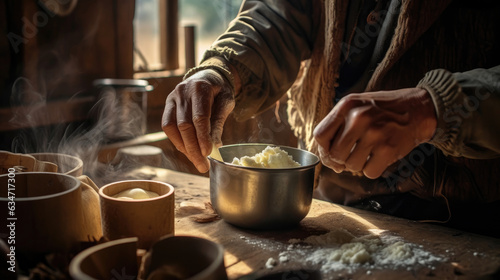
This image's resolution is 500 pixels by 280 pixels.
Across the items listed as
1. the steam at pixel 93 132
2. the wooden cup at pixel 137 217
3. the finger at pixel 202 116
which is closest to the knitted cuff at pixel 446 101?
the finger at pixel 202 116

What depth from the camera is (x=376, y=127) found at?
4.57ft

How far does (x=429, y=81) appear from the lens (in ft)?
4.82

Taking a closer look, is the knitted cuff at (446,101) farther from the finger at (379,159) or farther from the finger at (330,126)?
the finger at (330,126)

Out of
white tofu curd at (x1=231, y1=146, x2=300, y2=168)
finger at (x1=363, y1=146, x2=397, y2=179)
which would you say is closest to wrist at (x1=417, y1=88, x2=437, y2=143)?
finger at (x1=363, y1=146, x2=397, y2=179)

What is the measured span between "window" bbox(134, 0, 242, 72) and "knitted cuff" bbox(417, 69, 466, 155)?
121 inches

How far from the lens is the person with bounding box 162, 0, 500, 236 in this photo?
1.43 m

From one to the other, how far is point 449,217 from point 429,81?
822 mm

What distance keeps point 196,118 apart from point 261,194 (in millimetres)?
414

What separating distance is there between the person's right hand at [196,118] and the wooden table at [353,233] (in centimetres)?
28

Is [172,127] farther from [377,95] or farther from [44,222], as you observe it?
[377,95]

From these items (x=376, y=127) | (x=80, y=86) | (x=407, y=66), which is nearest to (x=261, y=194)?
(x=376, y=127)

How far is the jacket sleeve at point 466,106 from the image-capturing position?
142cm

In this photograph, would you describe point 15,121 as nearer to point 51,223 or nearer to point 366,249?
point 51,223

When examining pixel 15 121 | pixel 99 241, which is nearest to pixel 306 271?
pixel 99 241
